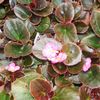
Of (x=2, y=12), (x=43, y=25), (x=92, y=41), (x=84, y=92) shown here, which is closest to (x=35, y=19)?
(x=43, y=25)

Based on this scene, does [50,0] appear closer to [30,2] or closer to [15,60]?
[30,2]

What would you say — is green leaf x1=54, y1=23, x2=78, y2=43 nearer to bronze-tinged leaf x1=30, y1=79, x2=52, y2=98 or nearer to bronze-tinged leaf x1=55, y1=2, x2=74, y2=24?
bronze-tinged leaf x1=55, y1=2, x2=74, y2=24

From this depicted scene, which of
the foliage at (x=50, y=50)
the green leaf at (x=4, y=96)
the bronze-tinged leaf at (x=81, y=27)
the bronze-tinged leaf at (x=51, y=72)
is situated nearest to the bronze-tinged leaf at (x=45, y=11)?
the foliage at (x=50, y=50)

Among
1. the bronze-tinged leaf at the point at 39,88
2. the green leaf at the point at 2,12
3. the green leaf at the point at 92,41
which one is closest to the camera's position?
the bronze-tinged leaf at the point at 39,88

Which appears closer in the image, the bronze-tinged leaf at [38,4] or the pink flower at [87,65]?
the pink flower at [87,65]

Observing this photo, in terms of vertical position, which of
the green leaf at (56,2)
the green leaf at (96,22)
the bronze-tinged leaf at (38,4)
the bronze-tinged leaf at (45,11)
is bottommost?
the green leaf at (96,22)

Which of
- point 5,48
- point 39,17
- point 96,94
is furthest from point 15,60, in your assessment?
point 96,94

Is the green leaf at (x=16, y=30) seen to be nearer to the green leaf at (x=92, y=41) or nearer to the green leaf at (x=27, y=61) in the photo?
the green leaf at (x=27, y=61)

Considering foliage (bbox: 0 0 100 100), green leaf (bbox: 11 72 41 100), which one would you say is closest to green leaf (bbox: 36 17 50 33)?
foliage (bbox: 0 0 100 100)

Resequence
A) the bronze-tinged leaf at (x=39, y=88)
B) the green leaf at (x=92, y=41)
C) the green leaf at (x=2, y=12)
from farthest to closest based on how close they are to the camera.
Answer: the green leaf at (x=2, y=12), the green leaf at (x=92, y=41), the bronze-tinged leaf at (x=39, y=88)
